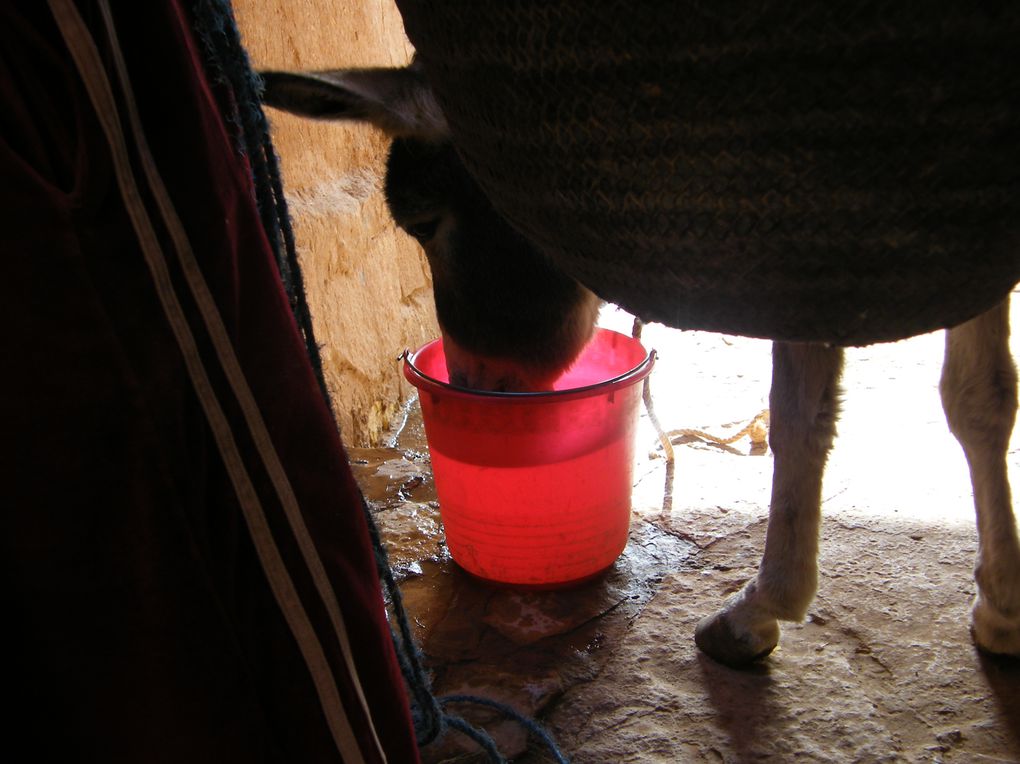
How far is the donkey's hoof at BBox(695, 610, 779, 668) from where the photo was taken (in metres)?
1.51

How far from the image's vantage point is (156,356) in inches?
25.0

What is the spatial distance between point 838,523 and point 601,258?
1586 millimetres

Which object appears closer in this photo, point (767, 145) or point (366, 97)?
point (767, 145)

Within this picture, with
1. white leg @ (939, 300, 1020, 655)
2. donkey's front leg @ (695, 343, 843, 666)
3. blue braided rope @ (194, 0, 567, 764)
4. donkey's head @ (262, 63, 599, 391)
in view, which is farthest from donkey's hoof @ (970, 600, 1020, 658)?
blue braided rope @ (194, 0, 567, 764)

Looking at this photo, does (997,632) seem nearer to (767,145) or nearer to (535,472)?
(535,472)

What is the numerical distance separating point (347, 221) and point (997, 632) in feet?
6.59

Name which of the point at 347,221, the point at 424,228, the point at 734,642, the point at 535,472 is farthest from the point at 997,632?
the point at 347,221

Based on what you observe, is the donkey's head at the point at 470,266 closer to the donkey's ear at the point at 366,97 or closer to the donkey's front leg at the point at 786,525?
the donkey's ear at the point at 366,97

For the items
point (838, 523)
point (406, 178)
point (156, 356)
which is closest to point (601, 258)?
point (156, 356)

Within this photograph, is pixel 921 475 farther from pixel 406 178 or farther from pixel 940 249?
pixel 940 249

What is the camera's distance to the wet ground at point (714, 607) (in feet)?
4.53

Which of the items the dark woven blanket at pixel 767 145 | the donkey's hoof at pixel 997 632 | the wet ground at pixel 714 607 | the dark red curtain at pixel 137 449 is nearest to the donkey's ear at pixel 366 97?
the dark red curtain at pixel 137 449

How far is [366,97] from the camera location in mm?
1141

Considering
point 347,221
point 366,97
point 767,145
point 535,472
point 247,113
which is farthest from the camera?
point 347,221
